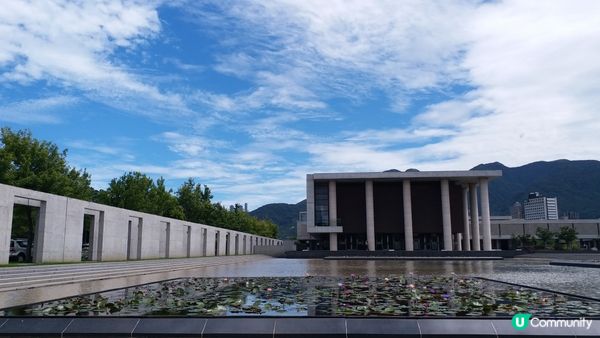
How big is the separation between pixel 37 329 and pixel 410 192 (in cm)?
5932

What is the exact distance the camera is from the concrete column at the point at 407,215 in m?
60.5

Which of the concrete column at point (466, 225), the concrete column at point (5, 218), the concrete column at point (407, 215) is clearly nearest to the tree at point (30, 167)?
the concrete column at point (5, 218)

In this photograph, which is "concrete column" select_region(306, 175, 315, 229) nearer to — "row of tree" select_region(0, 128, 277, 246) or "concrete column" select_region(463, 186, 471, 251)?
"row of tree" select_region(0, 128, 277, 246)

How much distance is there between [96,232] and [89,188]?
755 inches

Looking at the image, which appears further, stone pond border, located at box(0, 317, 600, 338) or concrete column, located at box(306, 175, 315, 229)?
concrete column, located at box(306, 175, 315, 229)

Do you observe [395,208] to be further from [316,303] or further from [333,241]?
[316,303]

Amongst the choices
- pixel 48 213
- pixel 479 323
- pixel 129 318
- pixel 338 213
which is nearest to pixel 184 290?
pixel 129 318

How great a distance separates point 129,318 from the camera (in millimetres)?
7121

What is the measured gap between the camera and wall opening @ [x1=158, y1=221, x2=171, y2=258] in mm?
37669

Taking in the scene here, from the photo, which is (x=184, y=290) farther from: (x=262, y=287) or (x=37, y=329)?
(x=37, y=329)

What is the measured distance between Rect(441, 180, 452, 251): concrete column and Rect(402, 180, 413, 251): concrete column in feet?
14.2

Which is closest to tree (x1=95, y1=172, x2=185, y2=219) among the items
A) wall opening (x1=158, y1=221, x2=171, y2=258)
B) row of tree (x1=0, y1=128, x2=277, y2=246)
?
row of tree (x1=0, y1=128, x2=277, y2=246)

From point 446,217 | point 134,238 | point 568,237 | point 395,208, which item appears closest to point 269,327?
point 134,238

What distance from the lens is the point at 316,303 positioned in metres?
9.39
